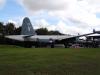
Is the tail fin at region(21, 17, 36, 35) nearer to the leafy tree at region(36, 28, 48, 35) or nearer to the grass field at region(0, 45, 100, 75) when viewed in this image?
the grass field at region(0, 45, 100, 75)

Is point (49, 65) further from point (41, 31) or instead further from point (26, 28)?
point (41, 31)

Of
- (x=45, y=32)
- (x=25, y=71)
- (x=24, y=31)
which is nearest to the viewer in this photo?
(x=25, y=71)

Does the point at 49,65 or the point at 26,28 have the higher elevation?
the point at 26,28

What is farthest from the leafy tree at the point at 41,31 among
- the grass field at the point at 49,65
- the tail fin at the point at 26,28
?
the grass field at the point at 49,65

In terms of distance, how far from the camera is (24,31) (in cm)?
7706

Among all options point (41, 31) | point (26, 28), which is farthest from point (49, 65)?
point (41, 31)

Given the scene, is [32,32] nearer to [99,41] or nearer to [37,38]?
[37,38]

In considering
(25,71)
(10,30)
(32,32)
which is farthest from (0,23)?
(25,71)

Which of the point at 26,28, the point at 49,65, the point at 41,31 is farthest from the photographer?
the point at 41,31


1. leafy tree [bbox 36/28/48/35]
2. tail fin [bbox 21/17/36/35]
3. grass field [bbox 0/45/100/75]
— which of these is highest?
leafy tree [bbox 36/28/48/35]

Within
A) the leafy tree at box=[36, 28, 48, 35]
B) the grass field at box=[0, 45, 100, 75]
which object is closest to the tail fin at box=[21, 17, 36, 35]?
the grass field at box=[0, 45, 100, 75]

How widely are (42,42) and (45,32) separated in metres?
70.6

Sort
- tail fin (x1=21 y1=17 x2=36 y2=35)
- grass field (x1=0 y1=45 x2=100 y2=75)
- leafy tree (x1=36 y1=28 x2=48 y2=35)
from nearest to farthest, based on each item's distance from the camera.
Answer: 1. grass field (x1=0 y1=45 x2=100 y2=75)
2. tail fin (x1=21 y1=17 x2=36 y2=35)
3. leafy tree (x1=36 y1=28 x2=48 y2=35)

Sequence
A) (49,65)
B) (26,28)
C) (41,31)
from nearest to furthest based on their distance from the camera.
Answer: (49,65) < (26,28) < (41,31)
